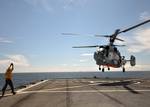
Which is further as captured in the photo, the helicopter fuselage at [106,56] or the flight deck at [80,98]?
the helicopter fuselage at [106,56]

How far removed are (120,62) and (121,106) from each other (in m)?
30.6

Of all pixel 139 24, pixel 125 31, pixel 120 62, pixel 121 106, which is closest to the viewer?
pixel 121 106

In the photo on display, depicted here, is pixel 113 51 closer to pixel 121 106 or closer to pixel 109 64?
pixel 109 64

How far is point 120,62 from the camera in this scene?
43.5 m

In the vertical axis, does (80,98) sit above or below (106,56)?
below

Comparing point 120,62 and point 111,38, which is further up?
point 111,38

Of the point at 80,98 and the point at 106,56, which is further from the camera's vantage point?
the point at 106,56

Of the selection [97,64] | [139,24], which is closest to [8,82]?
[139,24]

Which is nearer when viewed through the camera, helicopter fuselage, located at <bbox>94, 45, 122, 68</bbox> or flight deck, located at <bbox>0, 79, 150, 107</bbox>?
flight deck, located at <bbox>0, 79, 150, 107</bbox>

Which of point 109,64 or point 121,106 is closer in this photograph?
point 121,106

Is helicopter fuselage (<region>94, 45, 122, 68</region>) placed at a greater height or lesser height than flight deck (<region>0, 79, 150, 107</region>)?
greater

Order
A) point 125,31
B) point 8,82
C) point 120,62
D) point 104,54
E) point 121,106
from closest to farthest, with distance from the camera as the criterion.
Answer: point 121,106
point 8,82
point 125,31
point 104,54
point 120,62

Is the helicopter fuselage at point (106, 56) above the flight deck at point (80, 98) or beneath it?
above

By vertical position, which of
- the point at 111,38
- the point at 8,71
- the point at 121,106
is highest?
the point at 111,38
